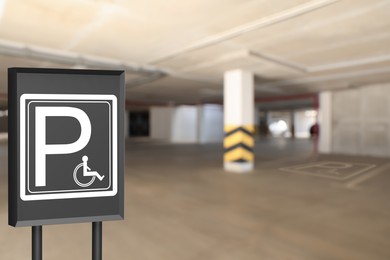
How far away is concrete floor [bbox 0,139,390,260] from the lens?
2.37 metres

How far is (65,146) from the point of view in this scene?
111 cm

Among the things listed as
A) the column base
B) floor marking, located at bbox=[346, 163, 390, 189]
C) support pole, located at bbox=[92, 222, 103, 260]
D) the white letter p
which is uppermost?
the white letter p

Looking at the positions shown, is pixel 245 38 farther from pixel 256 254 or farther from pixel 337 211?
pixel 256 254

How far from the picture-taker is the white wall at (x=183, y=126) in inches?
717

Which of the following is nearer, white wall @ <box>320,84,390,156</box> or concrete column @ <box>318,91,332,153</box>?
white wall @ <box>320,84,390,156</box>

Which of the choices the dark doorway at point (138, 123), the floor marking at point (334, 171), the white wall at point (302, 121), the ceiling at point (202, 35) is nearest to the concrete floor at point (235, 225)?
the floor marking at point (334, 171)

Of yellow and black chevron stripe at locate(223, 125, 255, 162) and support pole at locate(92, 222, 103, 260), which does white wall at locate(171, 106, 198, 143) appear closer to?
yellow and black chevron stripe at locate(223, 125, 255, 162)

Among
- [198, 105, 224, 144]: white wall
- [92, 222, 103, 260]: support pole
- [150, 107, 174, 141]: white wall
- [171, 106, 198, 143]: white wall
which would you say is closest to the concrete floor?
[92, 222, 103, 260]: support pole

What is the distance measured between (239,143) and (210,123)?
11.5 meters

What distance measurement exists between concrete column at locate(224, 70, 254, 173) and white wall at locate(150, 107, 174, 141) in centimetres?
1141

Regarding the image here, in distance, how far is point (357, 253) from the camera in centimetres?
236

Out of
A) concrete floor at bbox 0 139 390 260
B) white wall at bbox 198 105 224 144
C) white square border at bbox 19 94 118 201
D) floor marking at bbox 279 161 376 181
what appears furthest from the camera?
white wall at bbox 198 105 224 144

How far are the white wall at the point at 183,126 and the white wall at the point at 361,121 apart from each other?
8905mm

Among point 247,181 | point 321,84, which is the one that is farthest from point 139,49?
point 321,84
